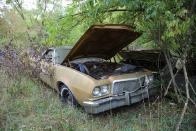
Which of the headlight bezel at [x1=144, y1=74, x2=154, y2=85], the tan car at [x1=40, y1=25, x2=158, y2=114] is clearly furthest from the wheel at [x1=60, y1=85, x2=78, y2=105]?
the headlight bezel at [x1=144, y1=74, x2=154, y2=85]

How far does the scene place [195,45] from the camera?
2.64 m

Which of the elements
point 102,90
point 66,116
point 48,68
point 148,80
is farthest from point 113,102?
point 48,68

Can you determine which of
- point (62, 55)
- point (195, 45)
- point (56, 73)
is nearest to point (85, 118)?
point (56, 73)

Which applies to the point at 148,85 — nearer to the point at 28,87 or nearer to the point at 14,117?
the point at 14,117

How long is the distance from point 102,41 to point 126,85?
140 centimetres

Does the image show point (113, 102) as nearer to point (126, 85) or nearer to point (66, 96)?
point (126, 85)

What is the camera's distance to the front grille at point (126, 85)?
239 cm

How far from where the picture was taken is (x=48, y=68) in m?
3.40

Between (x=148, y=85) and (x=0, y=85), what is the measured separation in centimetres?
367

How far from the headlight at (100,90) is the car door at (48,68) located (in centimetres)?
154

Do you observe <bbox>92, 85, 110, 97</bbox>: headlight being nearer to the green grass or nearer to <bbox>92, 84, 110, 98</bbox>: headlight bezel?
<bbox>92, 84, 110, 98</bbox>: headlight bezel

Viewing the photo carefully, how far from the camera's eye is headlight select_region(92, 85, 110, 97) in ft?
7.39

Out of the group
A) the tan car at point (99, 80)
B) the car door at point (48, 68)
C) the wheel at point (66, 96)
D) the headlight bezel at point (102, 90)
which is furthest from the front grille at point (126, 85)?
the car door at point (48, 68)

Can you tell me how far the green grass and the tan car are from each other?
1.00 feet
